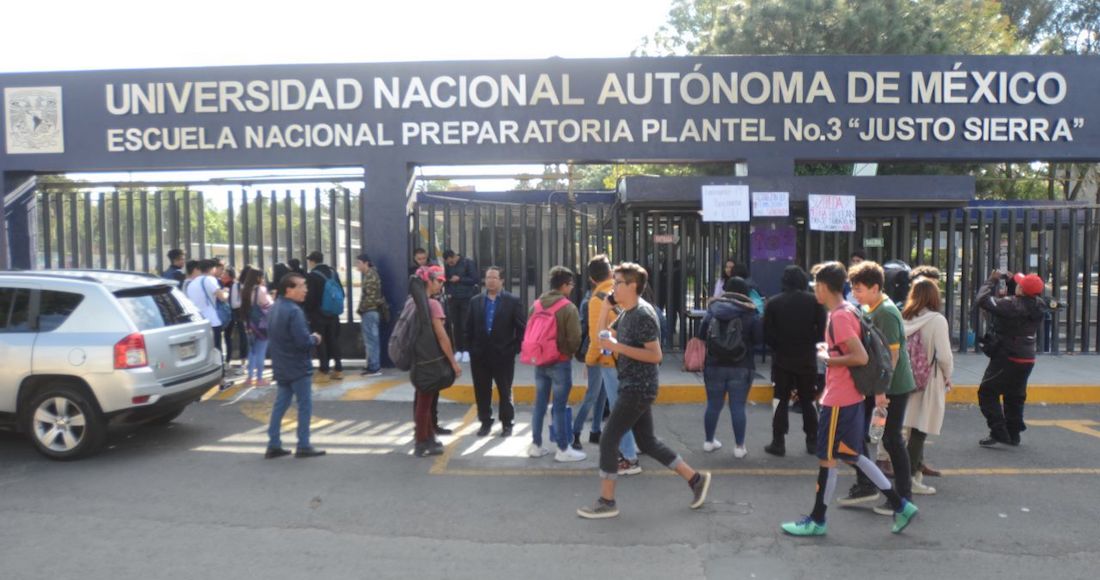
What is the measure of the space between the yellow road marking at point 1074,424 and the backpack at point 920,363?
3088 mm

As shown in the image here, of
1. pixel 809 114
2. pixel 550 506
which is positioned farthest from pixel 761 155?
pixel 550 506

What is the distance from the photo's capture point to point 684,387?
8992 mm

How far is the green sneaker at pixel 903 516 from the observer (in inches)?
185

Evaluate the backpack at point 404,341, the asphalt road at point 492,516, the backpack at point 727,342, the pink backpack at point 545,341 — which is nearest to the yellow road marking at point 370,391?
the asphalt road at point 492,516

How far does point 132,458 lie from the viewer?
6.50m

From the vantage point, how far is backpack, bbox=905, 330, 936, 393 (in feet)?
17.7

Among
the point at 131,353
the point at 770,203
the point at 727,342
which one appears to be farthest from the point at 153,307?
the point at 770,203

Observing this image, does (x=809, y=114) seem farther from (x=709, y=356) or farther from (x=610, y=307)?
(x=610, y=307)

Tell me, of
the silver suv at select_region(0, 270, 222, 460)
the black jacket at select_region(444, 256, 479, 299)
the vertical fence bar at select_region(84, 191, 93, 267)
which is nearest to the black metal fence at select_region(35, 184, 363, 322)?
the vertical fence bar at select_region(84, 191, 93, 267)

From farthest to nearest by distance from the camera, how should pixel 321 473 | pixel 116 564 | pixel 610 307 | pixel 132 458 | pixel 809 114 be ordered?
1. pixel 809 114
2. pixel 132 458
3. pixel 321 473
4. pixel 610 307
5. pixel 116 564

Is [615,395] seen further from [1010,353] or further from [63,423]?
[63,423]

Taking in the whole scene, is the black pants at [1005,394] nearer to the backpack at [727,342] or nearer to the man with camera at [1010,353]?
the man with camera at [1010,353]

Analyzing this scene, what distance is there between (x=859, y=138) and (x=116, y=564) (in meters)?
10.1

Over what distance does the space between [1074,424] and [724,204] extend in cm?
461
